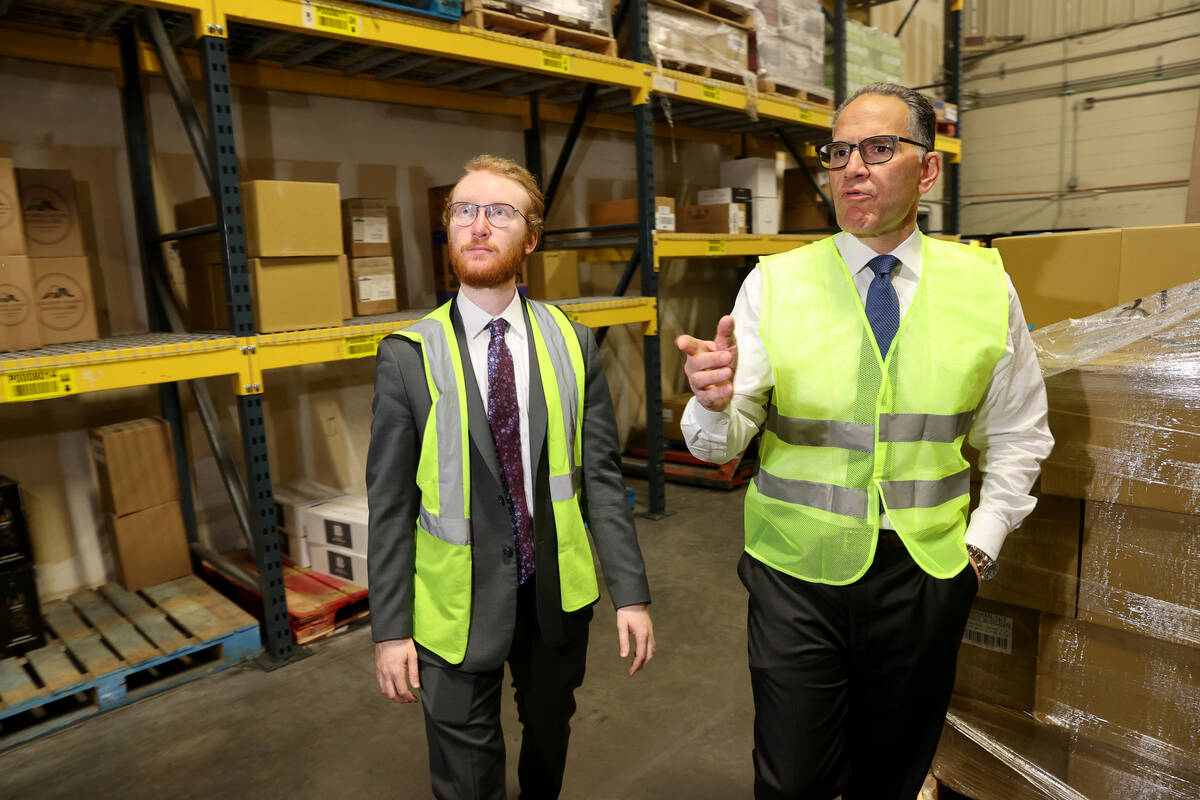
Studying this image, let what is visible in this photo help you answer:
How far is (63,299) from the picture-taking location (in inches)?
114

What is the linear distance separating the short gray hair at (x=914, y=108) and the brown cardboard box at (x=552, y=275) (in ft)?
10.9

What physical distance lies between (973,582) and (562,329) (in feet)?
3.43

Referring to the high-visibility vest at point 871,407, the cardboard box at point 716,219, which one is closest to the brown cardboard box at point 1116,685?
the high-visibility vest at point 871,407

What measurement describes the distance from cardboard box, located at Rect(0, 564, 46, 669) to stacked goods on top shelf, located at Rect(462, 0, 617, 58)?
299cm

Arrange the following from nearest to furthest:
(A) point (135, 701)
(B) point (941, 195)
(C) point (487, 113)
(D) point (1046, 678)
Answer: (D) point (1046, 678)
(A) point (135, 701)
(C) point (487, 113)
(B) point (941, 195)

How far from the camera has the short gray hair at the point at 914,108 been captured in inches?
60.4

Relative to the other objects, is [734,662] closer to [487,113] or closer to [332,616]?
[332,616]

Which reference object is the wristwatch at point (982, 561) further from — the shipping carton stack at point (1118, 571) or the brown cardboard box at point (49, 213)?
the brown cardboard box at point (49, 213)

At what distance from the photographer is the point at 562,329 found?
1.77m

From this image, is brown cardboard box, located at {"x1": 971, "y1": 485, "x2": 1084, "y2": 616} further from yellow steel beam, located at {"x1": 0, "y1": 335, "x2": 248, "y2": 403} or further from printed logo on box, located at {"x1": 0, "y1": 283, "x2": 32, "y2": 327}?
printed logo on box, located at {"x1": 0, "y1": 283, "x2": 32, "y2": 327}

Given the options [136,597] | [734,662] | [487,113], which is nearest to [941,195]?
[487,113]

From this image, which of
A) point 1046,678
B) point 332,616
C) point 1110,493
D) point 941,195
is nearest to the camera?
point 1110,493

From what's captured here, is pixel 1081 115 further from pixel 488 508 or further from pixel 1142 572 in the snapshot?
pixel 488 508

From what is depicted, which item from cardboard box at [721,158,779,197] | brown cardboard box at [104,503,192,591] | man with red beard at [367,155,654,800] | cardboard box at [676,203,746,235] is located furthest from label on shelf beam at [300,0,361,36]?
cardboard box at [721,158,779,197]
